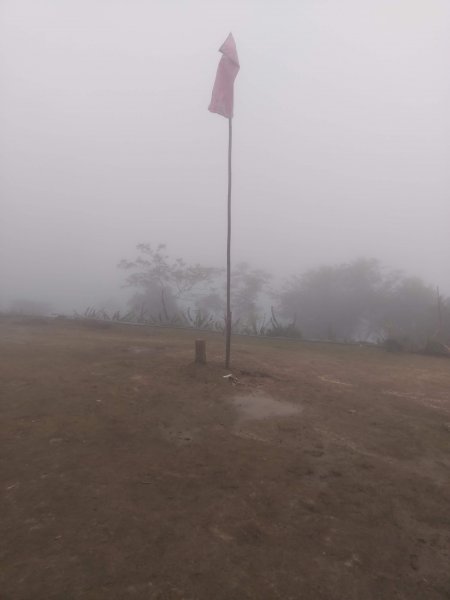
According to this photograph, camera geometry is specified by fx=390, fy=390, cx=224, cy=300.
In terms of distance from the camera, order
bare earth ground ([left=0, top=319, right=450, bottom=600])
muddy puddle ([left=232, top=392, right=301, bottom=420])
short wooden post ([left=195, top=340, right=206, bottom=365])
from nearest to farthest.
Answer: bare earth ground ([left=0, top=319, right=450, bottom=600]), muddy puddle ([left=232, top=392, right=301, bottom=420]), short wooden post ([left=195, top=340, right=206, bottom=365])

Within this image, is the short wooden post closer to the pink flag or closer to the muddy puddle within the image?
the muddy puddle

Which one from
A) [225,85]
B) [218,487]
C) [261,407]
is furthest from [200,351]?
[225,85]

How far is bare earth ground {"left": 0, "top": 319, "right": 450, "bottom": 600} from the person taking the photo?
7.52 ft

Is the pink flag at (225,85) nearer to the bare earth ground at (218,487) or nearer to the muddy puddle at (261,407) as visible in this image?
the bare earth ground at (218,487)

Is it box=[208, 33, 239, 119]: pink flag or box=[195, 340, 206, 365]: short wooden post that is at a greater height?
box=[208, 33, 239, 119]: pink flag

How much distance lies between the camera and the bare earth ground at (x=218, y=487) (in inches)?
90.3

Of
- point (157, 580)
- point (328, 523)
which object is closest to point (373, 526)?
→ point (328, 523)

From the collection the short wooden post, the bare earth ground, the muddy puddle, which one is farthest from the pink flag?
the muddy puddle

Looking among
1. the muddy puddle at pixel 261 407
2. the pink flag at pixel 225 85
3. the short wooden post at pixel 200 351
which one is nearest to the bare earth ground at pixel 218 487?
the muddy puddle at pixel 261 407

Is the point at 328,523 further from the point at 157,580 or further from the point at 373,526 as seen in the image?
the point at 157,580

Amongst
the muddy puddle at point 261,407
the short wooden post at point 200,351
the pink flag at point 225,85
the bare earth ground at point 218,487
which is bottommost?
the bare earth ground at point 218,487

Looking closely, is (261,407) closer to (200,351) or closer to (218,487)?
(200,351)

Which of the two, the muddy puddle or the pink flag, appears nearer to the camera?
the muddy puddle

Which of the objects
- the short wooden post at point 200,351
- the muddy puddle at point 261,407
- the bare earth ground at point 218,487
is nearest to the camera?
the bare earth ground at point 218,487
